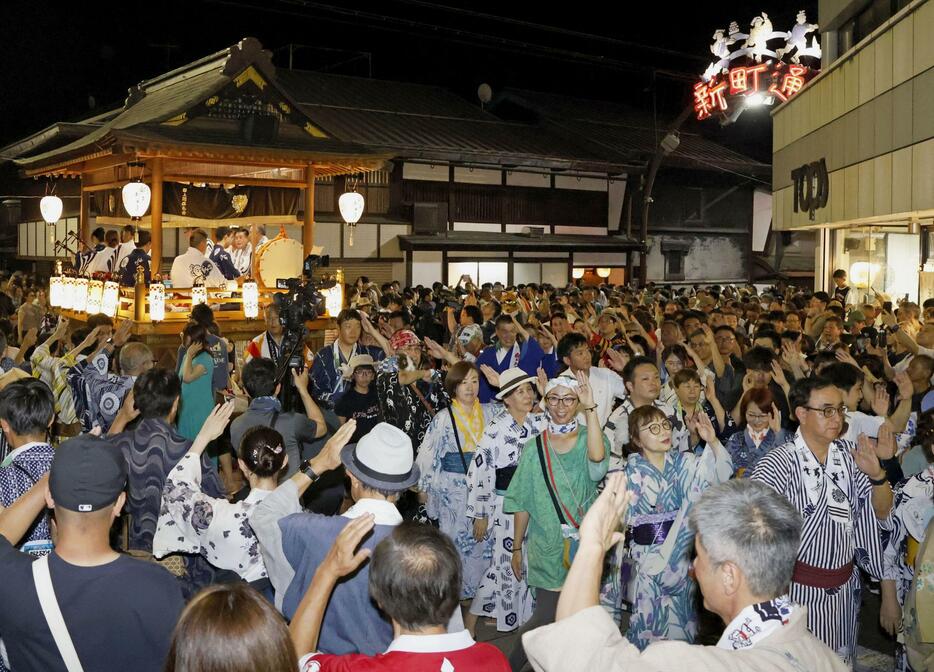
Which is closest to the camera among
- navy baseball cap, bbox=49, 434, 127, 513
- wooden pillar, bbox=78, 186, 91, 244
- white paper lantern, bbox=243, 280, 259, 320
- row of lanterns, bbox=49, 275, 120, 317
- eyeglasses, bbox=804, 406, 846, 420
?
navy baseball cap, bbox=49, 434, 127, 513

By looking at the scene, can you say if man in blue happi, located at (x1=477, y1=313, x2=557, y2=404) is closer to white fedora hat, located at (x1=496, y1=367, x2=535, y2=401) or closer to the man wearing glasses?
white fedora hat, located at (x1=496, y1=367, x2=535, y2=401)

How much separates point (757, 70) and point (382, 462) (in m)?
22.0

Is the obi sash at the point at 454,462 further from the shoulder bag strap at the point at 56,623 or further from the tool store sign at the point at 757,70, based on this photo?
the tool store sign at the point at 757,70

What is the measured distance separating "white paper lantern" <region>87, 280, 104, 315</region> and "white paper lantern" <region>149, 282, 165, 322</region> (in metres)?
1.76

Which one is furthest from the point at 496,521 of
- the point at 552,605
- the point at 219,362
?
the point at 219,362

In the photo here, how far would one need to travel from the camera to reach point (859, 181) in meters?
16.7

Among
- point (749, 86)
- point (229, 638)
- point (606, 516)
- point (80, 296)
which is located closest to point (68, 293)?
point (80, 296)

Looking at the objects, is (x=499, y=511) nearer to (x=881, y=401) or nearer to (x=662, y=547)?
(x=662, y=547)

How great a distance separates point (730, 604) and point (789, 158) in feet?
68.9

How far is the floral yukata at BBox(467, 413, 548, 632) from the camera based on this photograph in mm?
6004

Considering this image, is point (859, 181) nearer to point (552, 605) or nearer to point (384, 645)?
point (552, 605)

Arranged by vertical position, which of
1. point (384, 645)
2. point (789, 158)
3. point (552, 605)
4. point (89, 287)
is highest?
point (789, 158)

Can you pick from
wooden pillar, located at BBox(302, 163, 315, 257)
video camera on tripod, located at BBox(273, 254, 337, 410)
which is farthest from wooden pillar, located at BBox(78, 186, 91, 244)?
video camera on tripod, located at BBox(273, 254, 337, 410)

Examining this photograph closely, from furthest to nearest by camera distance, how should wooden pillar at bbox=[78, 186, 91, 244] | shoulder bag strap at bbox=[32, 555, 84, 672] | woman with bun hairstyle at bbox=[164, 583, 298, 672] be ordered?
wooden pillar at bbox=[78, 186, 91, 244] → shoulder bag strap at bbox=[32, 555, 84, 672] → woman with bun hairstyle at bbox=[164, 583, 298, 672]
